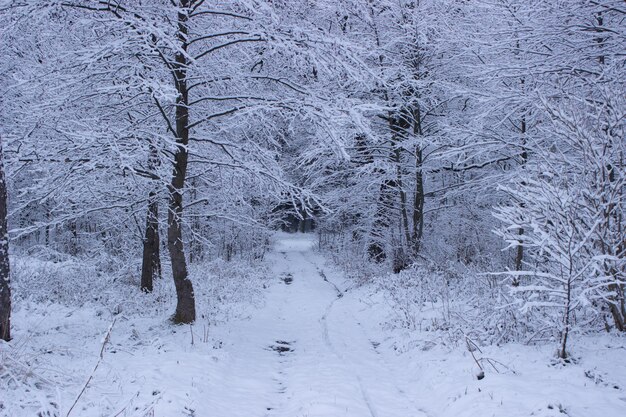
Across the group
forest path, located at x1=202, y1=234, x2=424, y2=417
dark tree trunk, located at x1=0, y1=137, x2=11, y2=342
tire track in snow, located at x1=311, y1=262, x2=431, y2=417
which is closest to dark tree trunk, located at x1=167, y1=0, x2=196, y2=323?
forest path, located at x1=202, y1=234, x2=424, y2=417

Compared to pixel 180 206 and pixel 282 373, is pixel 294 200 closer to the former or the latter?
pixel 180 206

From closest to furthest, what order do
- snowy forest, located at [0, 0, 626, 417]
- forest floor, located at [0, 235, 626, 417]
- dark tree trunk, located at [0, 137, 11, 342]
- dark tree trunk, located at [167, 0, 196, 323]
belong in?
forest floor, located at [0, 235, 626, 417] < snowy forest, located at [0, 0, 626, 417] < dark tree trunk, located at [0, 137, 11, 342] < dark tree trunk, located at [167, 0, 196, 323]

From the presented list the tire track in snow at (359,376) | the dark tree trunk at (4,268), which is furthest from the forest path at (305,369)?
the dark tree trunk at (4,268)

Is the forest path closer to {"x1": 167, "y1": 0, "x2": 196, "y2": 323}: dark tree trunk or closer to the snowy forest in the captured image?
the snowy forest

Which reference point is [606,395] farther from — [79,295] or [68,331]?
[79,295]

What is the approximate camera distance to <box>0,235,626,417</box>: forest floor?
198 inches

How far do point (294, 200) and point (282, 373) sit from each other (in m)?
3.51

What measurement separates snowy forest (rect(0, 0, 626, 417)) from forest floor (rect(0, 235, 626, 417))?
1.8 inches

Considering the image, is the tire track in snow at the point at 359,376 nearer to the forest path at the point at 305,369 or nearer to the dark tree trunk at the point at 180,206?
the forest path at the point at 305,369

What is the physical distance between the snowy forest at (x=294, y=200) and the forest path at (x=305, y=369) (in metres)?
0.06

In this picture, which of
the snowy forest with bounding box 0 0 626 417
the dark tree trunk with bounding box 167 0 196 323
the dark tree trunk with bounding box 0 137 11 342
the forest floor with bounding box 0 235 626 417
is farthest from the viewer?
the dark tree trunk with bounding box 167 0 196 323

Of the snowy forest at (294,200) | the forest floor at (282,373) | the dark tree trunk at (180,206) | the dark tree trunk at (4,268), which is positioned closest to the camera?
the forest floor at (282,373)

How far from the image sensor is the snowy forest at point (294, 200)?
5.65 m

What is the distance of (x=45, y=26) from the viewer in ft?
25.6
